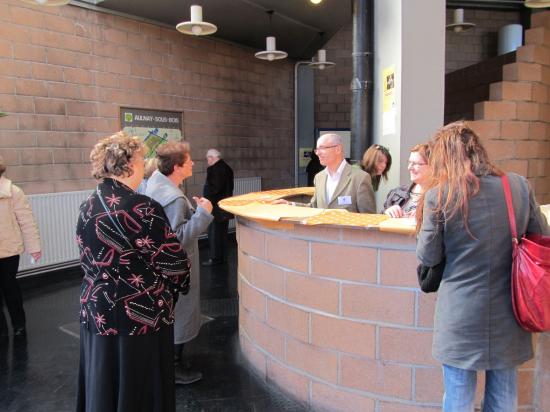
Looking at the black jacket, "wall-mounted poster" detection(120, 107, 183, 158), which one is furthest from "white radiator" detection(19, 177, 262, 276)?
the black jacket

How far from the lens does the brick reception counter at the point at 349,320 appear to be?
6.88ft

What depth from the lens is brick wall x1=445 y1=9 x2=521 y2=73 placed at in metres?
8.65

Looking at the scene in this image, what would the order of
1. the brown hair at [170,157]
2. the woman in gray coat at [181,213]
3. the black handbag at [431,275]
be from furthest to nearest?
the brown hair at [170,157]
the woman in gray coat at [181,213]
the black handbag at [431,275]

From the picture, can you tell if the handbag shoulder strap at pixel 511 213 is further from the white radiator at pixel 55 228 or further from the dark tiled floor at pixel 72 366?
the white radiator at pixel 55 228

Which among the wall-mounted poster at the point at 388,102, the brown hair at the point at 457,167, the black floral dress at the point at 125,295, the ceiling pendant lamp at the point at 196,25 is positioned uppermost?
the ceiling pendant lamp at the point at 196,25

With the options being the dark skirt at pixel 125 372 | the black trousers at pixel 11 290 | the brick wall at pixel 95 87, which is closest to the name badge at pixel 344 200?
the dark skirt at pixel 125 372

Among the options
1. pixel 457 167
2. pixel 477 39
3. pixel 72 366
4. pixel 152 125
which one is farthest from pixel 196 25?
pixel 477 39

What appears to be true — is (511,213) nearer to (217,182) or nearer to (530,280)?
(530,280)

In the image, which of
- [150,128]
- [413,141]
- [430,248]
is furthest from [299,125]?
[430,248]

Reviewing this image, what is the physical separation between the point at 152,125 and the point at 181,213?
3853mm

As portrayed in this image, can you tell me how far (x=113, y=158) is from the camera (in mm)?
1860

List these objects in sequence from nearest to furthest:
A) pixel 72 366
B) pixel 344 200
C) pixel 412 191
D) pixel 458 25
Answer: pixel 412 191
pixel 344 200
pixel 72 366
pixel 458 25

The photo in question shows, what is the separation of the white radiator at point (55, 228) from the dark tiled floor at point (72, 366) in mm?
432

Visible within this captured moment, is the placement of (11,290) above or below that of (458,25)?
below
